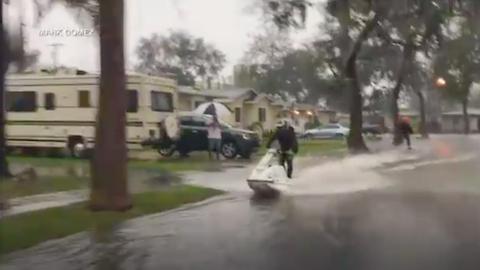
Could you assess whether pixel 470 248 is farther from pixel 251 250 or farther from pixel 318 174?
pixel 318 174

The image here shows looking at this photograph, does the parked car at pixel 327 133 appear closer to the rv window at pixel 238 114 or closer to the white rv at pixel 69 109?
the rv window at pixel 238 114

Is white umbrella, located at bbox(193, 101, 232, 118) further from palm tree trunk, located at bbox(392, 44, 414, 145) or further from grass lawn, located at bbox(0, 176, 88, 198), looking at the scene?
grass lawn, located at bbox(0, 176, 88, 198)

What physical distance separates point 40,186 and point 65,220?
20.6 feet

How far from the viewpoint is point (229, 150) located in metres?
35.3

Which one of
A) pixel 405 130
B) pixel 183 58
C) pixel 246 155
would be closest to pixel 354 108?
pixel 405 130

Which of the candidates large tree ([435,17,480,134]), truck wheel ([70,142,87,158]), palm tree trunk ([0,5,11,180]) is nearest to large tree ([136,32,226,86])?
large tree ([435,17,480,134])

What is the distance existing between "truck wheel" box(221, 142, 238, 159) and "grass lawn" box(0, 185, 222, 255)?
15878 mm

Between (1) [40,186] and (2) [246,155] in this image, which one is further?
(2) [246,155]

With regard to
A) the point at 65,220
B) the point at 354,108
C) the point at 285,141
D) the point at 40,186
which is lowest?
the point at 65,220

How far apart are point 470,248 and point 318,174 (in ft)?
50.7

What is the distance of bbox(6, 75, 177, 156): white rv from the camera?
33.0 meters

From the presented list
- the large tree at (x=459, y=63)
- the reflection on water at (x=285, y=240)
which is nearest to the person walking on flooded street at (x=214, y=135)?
the large tree at (x=459, y=63)

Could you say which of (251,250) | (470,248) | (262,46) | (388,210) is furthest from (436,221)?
(262,46)

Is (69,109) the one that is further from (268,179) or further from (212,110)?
(268,179)
